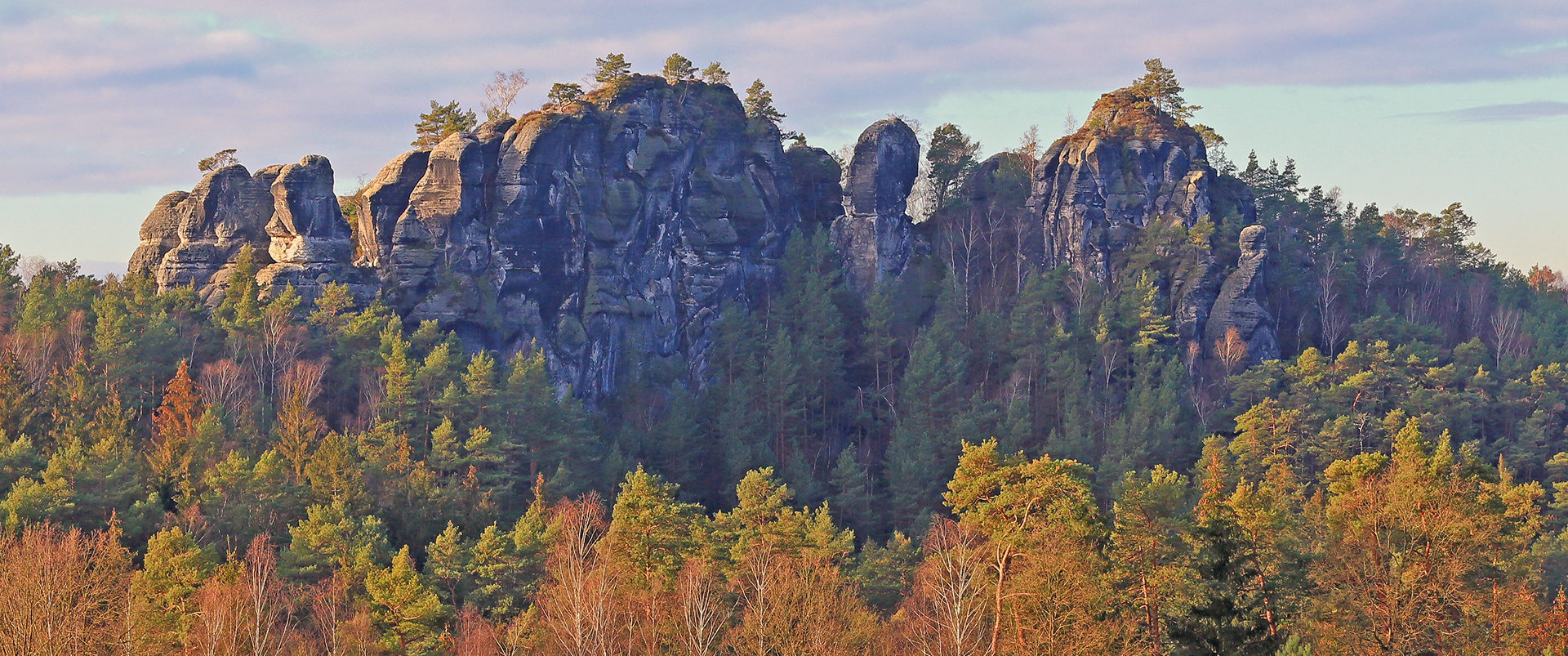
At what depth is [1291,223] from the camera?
254ft

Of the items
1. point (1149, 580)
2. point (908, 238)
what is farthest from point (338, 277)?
point (1149, 580)

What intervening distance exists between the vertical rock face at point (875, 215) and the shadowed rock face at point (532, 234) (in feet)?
19.2

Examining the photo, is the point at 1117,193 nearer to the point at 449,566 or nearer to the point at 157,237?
the point at 449,566

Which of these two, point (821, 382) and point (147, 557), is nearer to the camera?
point (147, 557)

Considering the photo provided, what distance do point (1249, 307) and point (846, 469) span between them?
81.9 ft

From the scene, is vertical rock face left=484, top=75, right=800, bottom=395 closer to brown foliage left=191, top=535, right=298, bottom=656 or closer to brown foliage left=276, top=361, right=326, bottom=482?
brown foliage left=276, top=361, right=326, bottom=482

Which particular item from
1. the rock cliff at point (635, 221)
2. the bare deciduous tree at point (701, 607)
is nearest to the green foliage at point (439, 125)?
the rock cliff at point (635, 221)

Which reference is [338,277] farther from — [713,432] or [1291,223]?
[1291,223]

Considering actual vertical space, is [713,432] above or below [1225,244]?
below

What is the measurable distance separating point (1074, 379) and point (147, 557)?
40344mm

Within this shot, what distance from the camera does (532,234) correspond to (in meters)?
62.3

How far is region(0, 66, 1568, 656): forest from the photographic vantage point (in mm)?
33094

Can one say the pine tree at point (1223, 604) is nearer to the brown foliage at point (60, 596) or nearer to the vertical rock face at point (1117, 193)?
the brown foliage at point (60, 596)

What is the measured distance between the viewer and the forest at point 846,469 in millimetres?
33094
